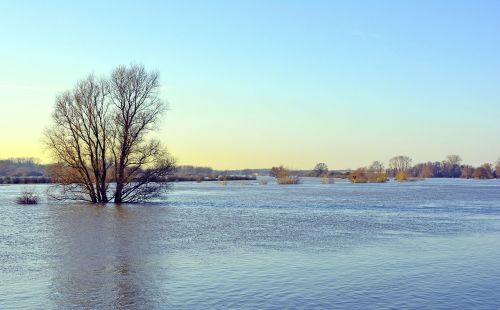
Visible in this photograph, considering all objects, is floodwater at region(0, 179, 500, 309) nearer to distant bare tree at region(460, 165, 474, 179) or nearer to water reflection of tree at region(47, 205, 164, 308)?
water reflection of tree at region(47, 205, 164, 308)

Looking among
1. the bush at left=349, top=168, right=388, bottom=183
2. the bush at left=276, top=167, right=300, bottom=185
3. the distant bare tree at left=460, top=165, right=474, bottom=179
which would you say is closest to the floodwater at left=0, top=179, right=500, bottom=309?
the bush at left=276, top=167, right=300, bottom=185

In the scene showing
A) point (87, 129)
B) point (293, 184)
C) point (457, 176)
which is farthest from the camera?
point (457, 176)

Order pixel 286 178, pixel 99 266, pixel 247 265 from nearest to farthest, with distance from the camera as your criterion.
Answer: pixel 99 266, pixel 247 265, pixel 286 178

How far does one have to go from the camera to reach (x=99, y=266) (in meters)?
11.6

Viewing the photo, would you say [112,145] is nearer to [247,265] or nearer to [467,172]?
[247,265]

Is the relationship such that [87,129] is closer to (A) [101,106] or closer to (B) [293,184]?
(A) [101,106]

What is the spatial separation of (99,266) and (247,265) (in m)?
3.34

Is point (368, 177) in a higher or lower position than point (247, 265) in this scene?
higher

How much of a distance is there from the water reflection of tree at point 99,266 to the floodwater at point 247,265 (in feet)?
0.09

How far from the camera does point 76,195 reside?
36.2m

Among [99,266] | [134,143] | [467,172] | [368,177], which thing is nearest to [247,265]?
[99,266]

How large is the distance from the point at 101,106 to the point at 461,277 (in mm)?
28795

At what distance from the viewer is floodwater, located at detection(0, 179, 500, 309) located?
8836mm

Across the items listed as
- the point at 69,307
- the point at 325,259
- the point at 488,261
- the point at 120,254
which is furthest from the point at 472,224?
the point at 69,307
